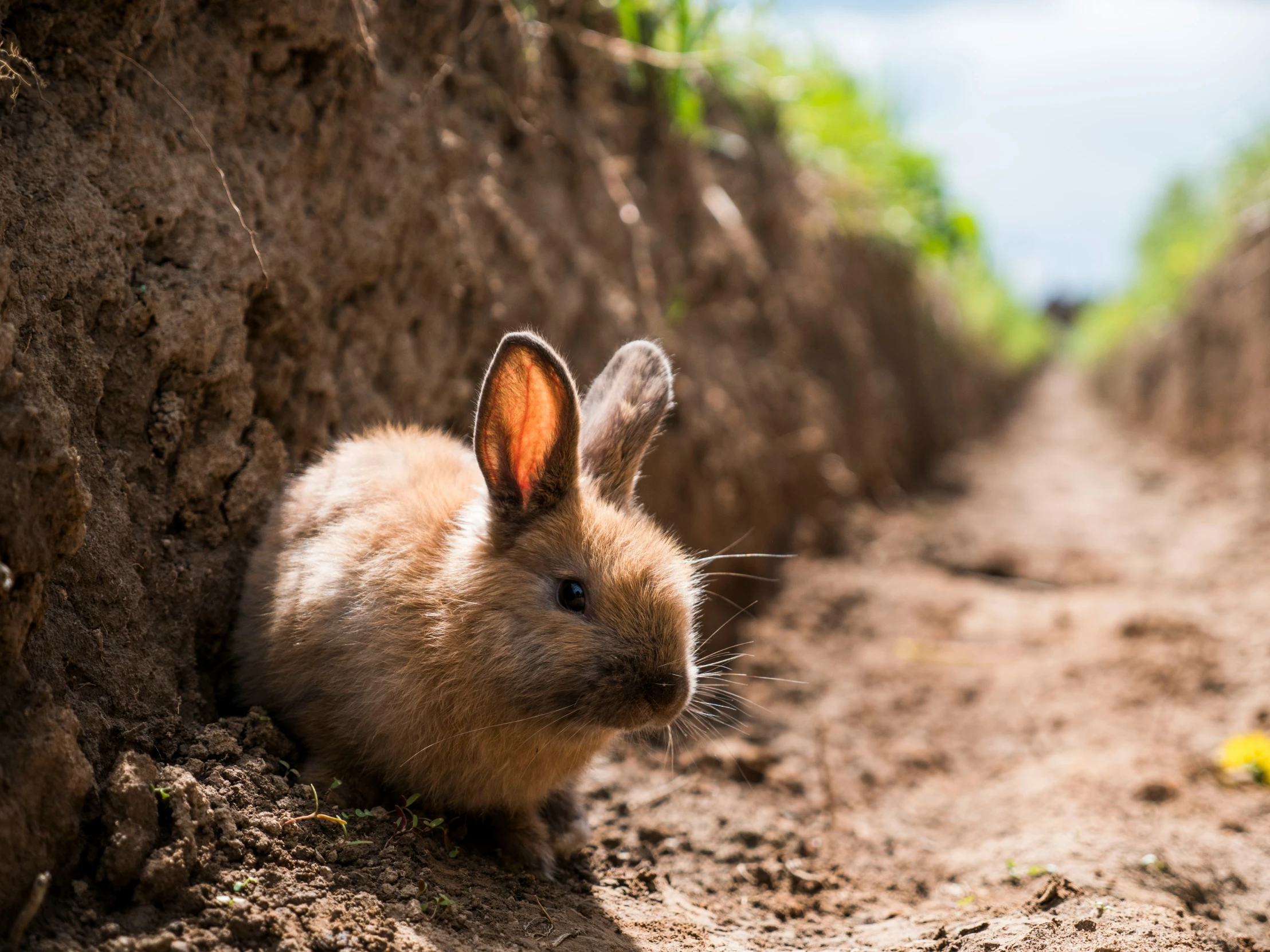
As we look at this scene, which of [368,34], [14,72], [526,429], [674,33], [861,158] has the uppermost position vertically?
[861,158]

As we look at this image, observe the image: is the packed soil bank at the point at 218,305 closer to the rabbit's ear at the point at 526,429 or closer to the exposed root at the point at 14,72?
the exposed root at the point at 14,72

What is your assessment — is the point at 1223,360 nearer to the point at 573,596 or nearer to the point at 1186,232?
the point at 1186,232

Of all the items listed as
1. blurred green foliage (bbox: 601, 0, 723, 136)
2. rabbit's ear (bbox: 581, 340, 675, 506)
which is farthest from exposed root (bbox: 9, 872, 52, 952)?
blurred green foliage (bbox: 601, 0, 723, 136)

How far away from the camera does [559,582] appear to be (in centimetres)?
243

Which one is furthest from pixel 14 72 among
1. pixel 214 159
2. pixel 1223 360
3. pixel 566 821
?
pixel 1223 360

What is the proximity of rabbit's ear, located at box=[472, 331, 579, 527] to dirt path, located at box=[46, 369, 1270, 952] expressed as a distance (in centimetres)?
84

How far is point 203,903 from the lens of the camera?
6.12 feet

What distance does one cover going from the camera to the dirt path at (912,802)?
6.96ft

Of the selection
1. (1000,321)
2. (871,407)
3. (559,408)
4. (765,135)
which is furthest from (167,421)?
(1000,321)

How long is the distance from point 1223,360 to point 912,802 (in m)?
8.17

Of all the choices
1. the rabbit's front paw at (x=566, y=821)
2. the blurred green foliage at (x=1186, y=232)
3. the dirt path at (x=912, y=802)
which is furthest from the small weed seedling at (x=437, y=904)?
the blurred green foliage at (x=1186, y=232)

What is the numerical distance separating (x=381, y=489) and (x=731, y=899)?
1.51m

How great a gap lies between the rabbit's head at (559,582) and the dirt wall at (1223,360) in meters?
7.36

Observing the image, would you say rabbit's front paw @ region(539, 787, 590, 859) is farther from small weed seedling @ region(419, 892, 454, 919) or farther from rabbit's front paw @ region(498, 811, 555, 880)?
small weed seedling @ region(419, 892, 454, 919)
